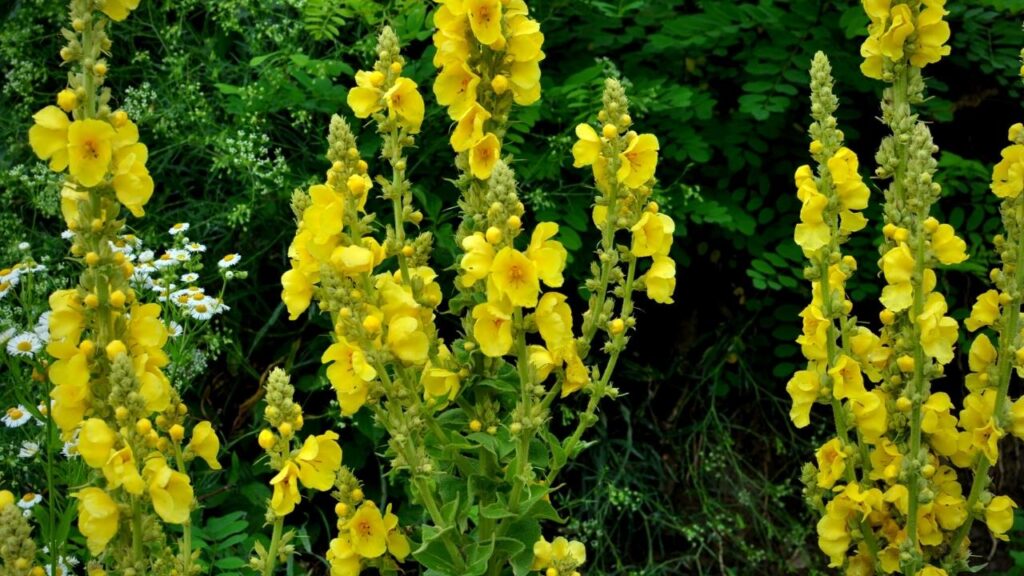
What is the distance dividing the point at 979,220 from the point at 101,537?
115 inches

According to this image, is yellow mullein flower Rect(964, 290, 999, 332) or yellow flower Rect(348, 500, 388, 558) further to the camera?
yellow mullein flower Rect(964, 290, 999, 332)

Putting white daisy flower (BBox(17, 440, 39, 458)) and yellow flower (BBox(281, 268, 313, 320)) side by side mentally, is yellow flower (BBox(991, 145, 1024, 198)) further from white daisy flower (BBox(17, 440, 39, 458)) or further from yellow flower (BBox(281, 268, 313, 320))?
white daisy flower (BBox(17, 440, 39, 458))

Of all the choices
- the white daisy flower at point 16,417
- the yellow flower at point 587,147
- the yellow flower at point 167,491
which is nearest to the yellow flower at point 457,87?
the yellow flower at point 587,147

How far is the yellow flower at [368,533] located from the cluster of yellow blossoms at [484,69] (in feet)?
2.09

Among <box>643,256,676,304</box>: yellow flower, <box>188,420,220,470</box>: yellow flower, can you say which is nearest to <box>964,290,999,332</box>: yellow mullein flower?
<box>643,256,676,304</box>: yellow flower

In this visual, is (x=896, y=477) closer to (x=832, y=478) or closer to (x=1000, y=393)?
(x=832, y=478)

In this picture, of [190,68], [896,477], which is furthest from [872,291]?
[190,68]

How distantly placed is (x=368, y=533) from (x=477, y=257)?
1.97ft

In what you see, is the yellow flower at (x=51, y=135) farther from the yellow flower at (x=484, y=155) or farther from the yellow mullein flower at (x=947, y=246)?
the yellow mullein flower at (x=947, y=246)

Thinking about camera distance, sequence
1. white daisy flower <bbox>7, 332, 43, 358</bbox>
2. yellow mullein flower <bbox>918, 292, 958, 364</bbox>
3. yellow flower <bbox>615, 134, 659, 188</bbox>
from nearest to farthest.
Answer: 1. yellow flower <bbox>615, 134, 659, 188</bbox>
2. yellow mullein flower <bbox>918, 292, 958, 364</bbox>
3. white daisy flower <bbox>7, 332, 43, 358</bbox>

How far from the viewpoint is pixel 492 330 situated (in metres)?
1.79

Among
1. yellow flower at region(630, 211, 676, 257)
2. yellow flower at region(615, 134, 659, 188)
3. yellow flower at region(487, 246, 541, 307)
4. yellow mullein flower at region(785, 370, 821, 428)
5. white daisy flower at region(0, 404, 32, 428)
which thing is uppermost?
→ yellow flower at region(615, 134, 659, 188)

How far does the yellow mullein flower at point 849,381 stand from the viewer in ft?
6.91

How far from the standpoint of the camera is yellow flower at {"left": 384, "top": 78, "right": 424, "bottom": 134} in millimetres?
1926
